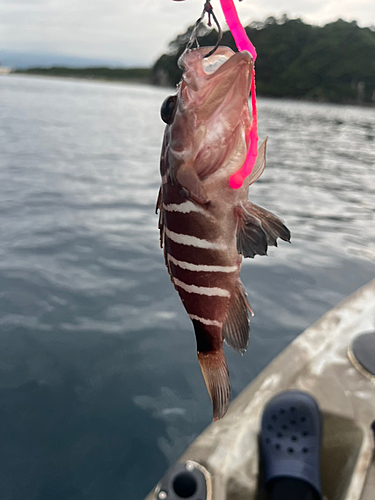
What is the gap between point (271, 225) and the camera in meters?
1.43

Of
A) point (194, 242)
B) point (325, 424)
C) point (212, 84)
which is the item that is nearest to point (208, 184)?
point (194, 242)

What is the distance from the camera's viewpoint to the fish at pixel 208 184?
1359mm

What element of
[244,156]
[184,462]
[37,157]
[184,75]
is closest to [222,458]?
[184,462]

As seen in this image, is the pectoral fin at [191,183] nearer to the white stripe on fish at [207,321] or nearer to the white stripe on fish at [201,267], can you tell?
the white stripe on fish at [201,267]

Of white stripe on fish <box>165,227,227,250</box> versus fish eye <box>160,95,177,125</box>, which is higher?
fish eye <box>160,95,177,125</box>

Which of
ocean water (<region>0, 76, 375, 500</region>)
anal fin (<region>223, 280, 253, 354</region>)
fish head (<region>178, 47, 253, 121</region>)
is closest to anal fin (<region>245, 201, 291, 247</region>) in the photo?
anal fin (<region>223, 280, 253, 354</region>)

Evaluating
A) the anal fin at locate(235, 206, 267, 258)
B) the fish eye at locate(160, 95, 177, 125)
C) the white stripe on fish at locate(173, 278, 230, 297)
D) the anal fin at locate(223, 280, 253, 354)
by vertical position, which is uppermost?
the fish eye at locate(160, 95, 177, 125)

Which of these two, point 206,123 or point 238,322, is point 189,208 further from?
point 238,322

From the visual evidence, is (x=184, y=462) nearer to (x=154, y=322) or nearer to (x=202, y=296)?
(x=202, y=296)

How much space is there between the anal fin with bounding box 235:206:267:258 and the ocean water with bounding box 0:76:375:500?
3.13 m

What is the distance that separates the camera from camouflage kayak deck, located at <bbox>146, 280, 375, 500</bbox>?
275 cm

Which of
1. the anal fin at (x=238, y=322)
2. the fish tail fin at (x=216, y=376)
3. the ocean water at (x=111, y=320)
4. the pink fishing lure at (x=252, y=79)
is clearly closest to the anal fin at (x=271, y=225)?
the pink fishing lure at (x=252, y=79)

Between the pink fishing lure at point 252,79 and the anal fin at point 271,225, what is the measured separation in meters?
0.13

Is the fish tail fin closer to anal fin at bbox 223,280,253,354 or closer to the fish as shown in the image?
anal fin at bbox 223,280,253,354
